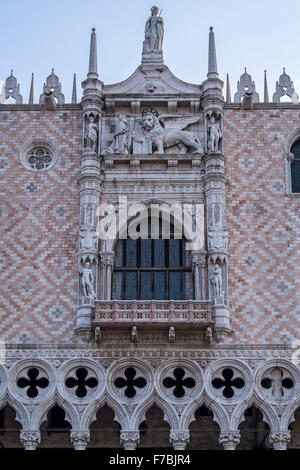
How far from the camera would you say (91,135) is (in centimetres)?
2853

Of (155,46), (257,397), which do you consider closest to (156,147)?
(155,46)

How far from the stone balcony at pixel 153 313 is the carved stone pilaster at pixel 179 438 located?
2.78 metres

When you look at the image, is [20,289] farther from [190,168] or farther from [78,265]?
[190,168]

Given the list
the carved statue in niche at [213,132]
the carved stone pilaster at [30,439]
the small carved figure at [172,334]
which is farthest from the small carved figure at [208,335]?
the carved statue in niche at [213,132]

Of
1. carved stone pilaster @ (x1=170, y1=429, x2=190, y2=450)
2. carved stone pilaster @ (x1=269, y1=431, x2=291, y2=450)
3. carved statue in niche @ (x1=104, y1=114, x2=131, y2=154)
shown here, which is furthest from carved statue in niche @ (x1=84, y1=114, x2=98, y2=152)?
carved stone pilaster @ (x1=269, y1=431, x2=291, y2=450)

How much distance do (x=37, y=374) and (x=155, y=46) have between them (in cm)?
1068

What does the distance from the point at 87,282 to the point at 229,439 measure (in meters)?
5.62

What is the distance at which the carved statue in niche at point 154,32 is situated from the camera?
30.2 m

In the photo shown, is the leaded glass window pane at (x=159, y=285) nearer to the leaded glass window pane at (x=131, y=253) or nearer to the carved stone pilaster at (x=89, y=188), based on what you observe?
the leaded glass window pane at (x=131, y=253)

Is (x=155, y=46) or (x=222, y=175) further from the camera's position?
(x=155, y=46)

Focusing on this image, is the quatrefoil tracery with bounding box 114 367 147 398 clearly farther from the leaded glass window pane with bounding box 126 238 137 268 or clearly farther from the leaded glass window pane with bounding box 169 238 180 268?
the leaded glass window pane with bounding box 169 238 180 268

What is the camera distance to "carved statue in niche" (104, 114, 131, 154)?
28594 mm

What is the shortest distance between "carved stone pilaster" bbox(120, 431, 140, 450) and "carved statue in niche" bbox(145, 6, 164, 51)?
11694mm

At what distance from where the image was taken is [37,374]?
87.0 ft
